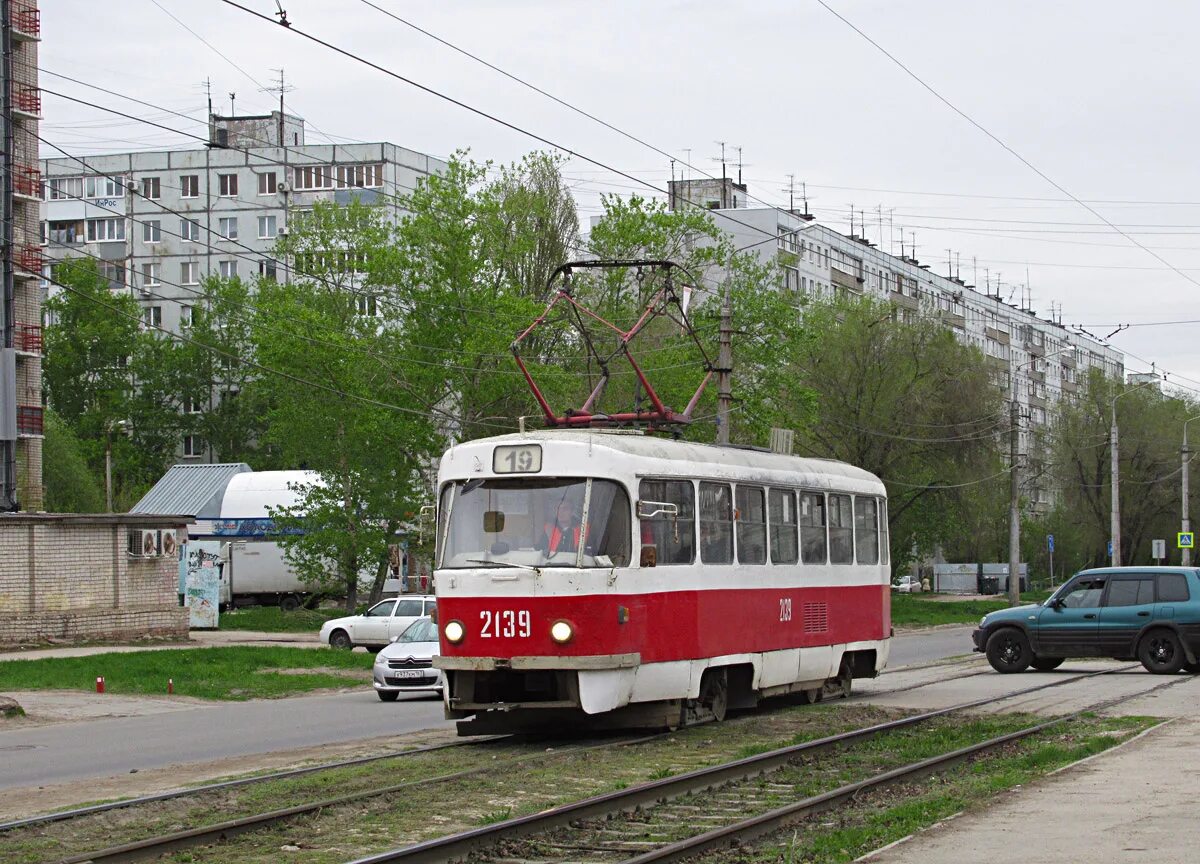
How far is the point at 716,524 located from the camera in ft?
58.8

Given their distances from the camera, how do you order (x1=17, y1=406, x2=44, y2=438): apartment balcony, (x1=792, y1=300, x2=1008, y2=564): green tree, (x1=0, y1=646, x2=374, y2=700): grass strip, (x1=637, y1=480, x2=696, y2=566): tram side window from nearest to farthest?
(x1=637, y1=480, x2=696, y2=566): tram side window
(x1=0, y1=646, x2=374, y2=700): grass strip
(x1=792, y1=300, x2=1008, y2=564): green tree
(x1=17, y1=406, x2=44, y2=438): apartment balcony

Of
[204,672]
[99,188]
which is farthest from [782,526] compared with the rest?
[99,188]

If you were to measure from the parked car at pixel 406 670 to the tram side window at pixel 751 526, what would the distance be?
7.05 meters

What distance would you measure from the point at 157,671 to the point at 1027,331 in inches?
4773

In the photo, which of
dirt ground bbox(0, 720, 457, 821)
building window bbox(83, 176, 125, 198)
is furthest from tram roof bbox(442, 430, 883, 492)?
building window bbox(83, 176, 125, 198)

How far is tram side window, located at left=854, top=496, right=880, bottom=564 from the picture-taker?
2198cm

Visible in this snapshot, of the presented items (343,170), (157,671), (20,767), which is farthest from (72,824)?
(343,170)

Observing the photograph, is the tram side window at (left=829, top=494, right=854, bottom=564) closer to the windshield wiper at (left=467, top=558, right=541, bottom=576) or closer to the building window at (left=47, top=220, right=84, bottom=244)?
the windshield wiper at (left=467, top=558, right=541, bottom=576)

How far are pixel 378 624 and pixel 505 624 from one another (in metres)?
19.9

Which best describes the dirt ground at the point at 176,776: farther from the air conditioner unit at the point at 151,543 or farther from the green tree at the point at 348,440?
the green tree at the point at 348,440

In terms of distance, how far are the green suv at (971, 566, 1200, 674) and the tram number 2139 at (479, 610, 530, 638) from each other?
1276cm

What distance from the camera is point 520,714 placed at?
655 inches

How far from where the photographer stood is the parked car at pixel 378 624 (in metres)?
34.2

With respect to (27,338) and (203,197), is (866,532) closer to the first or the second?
(27,338)
